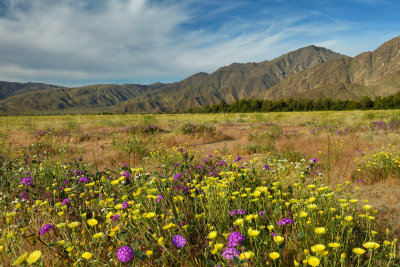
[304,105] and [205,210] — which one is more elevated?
[304,105]

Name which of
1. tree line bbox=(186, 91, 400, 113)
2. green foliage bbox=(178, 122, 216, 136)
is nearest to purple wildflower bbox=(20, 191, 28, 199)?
green foliage bbox=(178, 122, 216, 136)

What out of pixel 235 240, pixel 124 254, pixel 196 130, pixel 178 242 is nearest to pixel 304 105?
pixel 196 130

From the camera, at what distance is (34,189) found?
11.4 feet

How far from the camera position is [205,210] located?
239cm

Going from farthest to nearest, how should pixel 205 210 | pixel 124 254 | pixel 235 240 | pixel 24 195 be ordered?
1. pixel 24 195
2. pixel 205 210
3. pixel 235 240
4. pixel 124 254

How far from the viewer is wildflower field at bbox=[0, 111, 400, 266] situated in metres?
1.73

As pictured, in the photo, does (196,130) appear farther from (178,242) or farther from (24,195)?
(178,242)

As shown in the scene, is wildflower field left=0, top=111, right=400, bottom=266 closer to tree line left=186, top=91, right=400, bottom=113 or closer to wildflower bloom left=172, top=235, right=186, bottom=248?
wildflower bloom left=172, top=235, right=186, bottom=248

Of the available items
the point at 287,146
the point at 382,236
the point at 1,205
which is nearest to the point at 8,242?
the point at 1,205

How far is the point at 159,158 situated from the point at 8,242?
9.51ft

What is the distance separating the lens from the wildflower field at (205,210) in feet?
5.68

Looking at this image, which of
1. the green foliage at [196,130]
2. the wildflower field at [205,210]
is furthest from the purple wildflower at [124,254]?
the green foliage at [196,130]

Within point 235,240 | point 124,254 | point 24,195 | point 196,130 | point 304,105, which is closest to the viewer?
point 124,254

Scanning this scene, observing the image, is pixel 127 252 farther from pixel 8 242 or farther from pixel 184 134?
pixel 184 134
